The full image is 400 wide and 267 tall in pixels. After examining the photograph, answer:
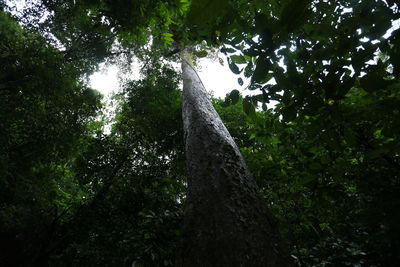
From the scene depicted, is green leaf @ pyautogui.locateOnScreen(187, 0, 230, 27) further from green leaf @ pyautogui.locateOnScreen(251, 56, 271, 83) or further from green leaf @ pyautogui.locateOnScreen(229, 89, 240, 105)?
green leaf @ pyautogui.locateOnScreen(229, 89, 240, 105)

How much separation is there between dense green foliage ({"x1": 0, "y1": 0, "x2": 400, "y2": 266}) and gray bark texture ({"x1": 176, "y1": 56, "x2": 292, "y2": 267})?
330mm

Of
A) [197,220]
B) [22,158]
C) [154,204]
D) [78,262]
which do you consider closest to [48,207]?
[22,158]

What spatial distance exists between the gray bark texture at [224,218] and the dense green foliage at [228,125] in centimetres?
33

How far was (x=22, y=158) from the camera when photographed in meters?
5.11

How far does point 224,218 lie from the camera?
4.11ft

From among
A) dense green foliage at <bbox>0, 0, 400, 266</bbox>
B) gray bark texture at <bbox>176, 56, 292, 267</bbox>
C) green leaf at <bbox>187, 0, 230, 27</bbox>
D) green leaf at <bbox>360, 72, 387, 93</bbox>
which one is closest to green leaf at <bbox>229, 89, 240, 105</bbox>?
dense green foliage at <bbox>0, 0, 400, 266</bbox>

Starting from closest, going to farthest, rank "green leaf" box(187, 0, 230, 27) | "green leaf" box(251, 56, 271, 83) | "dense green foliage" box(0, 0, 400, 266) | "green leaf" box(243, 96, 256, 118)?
1. "green leaf" box(187, 0, 230, 27)
2. "green leaf" box(251, 56, 271, 83)
3. "dense green foliage" box(0, 0, 400, 266)
4. "green leaf" box(243, 96, 256, 118)

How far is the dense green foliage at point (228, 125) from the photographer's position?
0.93 metres

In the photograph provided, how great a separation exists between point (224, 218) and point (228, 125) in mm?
4681

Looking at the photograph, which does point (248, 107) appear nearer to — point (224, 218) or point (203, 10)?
point (224, 218)

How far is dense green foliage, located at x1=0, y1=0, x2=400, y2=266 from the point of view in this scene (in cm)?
93

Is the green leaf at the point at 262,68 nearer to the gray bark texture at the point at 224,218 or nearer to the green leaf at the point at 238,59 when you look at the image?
the green leaf at the point at 238,59

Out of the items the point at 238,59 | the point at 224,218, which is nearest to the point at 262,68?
the point at 238,59

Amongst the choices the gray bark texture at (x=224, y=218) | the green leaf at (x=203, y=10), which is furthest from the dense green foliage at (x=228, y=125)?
the gray bark texture at (x=224, y=218)
